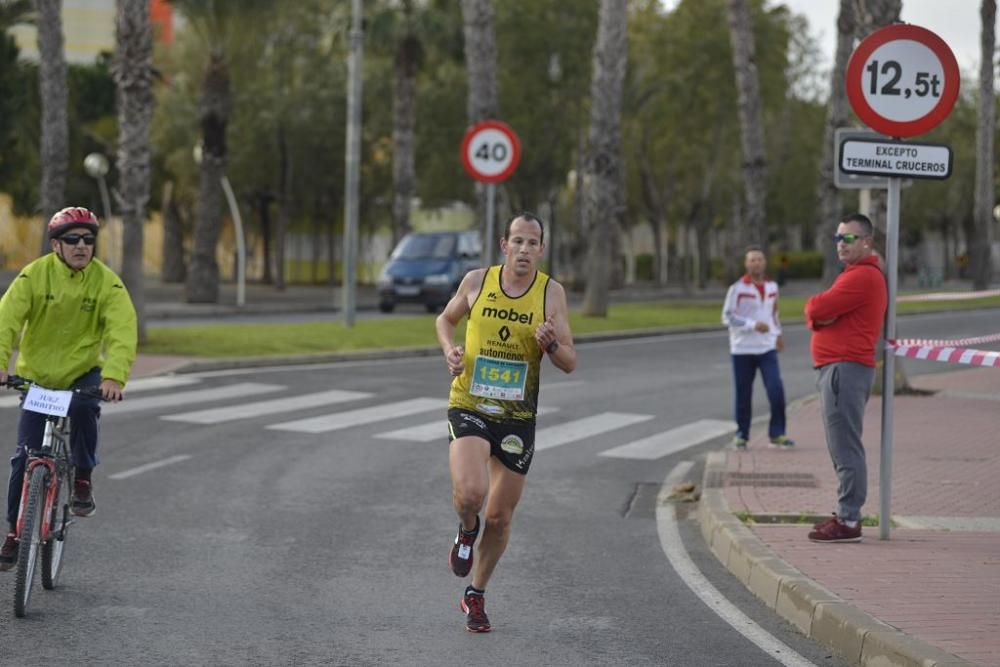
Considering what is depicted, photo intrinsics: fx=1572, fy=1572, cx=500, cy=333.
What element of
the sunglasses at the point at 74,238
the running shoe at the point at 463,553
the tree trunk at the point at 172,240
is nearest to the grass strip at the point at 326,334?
the sunglasses at the point at 74,238

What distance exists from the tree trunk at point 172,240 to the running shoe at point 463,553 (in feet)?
175

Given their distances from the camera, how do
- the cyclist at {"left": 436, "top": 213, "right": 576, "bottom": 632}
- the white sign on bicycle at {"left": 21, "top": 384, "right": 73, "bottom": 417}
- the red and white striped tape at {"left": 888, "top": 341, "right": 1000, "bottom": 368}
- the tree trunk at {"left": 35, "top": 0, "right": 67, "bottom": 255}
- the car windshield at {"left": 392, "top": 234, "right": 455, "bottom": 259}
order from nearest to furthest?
the cyclist at {"left": 436, "top": 213, "right": 576, "bottom": 632} < the white sign on bicycle at {"left": 21, "top": 384, "right": 73, "bottom": 417} < the red and white striped tape at {"left": 888, "top": 341, "right": 1000, "bottom": 368} < the tree trunk at {"left": 35, "top": 0, "right": 67, "bottom": 255} < the car windshield at {"left": 392, "top": 234, "right": 455, "bottom": 259}

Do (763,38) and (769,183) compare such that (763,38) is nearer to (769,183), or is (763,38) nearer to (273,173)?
(273,173)

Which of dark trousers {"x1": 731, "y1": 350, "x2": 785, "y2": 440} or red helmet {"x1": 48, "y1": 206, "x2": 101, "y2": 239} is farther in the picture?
dark trousers {"x1": 731, "y1": 350, "x2": 785, "y2": 440}

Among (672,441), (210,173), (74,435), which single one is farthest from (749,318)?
(210,173)

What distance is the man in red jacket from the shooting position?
891cm

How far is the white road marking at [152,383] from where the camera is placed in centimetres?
1680

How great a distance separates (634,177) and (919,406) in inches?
1919

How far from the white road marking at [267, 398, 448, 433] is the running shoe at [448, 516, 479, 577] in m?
7.54

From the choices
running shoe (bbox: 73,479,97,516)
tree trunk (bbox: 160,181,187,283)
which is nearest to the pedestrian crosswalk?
running shoe (bbox: 73,479,97,516)

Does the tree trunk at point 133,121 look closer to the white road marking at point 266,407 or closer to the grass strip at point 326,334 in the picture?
the grass strip at point 326,334

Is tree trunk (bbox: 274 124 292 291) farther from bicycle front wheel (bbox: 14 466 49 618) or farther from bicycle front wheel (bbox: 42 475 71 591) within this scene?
bicycle front wheel (bbox: 14 466 49 618)

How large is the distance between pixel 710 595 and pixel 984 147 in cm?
4666

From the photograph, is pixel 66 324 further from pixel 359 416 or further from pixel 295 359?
pixel 295 359
